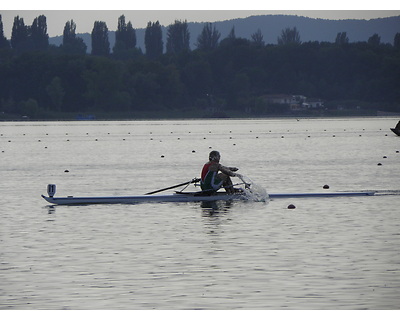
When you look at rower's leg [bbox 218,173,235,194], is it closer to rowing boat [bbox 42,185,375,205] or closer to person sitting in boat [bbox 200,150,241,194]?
person sitting in boat [bbox 200,150,241,194]

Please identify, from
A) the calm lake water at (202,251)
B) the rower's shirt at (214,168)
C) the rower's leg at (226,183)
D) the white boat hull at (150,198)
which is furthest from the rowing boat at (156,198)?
the rower's shirt at (214,168)

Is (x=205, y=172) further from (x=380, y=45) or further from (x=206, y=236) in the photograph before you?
(x=380, y=45)

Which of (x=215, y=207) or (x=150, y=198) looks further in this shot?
(x=150, y=198)

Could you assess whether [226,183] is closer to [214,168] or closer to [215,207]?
[214,168]

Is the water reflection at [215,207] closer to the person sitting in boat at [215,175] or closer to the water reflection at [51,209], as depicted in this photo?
the person sitting in boat at [215,175]

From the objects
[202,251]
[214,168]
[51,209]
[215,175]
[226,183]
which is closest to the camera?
[202,251]

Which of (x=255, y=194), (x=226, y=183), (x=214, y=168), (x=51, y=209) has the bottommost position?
(x=51, y=209)

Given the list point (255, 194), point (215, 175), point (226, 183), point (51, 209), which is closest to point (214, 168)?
point (215, 175)

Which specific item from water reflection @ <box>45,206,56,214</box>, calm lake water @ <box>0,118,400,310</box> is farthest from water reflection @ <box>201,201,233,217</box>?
water reflection @ <box>45,206,56,214</box>

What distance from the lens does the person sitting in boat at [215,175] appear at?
3378 cm

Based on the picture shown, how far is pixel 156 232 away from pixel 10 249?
14.5 ft

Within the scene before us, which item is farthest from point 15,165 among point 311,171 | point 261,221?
point 261,221

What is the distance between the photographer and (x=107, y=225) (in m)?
29.5

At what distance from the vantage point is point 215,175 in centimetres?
3441
